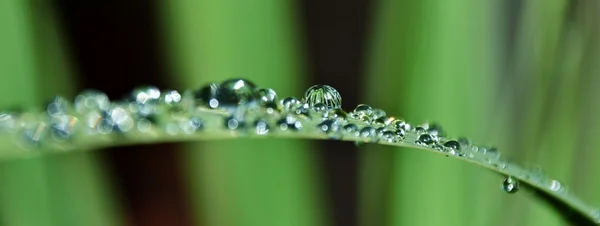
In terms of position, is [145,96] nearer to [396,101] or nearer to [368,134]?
[368,134]

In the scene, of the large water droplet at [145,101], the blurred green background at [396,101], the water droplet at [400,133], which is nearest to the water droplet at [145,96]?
the large water droplet at [145,101]

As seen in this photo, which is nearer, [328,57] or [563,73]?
[563,73]

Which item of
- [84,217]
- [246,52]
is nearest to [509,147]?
[246,52]

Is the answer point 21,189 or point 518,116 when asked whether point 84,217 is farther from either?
point 518,116

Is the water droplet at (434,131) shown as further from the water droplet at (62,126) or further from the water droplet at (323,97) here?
the water droplet at (62,126)

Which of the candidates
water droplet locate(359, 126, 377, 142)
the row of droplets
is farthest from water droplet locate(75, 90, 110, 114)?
water droplet locate(359, 126, 377, 142)

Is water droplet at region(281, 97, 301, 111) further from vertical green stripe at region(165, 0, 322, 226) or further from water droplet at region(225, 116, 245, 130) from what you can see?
vertical green stripe at region(165, 0, 322, 226)

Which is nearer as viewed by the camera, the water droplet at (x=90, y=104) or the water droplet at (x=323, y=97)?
the water droplet at (x=90, y=104)

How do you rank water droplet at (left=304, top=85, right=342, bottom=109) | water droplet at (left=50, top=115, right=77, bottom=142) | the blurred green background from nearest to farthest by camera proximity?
water droplet at (left=50, top=115, right=77, bottom=142), water droplet at (left=304, top=85, right=342, bottom=109), the blurred green background
